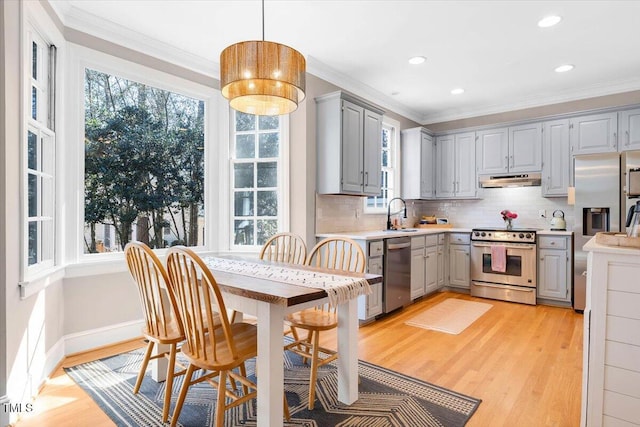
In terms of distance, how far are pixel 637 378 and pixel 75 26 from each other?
4.18m

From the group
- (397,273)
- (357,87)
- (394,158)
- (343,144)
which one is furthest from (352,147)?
(394,158)

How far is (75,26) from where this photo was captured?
283cm

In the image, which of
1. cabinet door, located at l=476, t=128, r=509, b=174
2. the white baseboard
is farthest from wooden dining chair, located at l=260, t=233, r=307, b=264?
cabinet door, located at l=476, t=128, r=509, b=174

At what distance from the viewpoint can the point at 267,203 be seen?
3893mm

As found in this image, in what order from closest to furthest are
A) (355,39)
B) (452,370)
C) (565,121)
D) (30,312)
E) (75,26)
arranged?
(30,312) → (452,370) → (75,26) → (355,39) → (565,121)

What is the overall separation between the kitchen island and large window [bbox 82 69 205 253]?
3308 millimetres

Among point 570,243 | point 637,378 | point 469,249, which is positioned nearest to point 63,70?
point 637,378

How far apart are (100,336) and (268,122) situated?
2.56m

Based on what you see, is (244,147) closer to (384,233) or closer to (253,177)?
(253,177)

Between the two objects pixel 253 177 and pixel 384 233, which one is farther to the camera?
pixel 384 233

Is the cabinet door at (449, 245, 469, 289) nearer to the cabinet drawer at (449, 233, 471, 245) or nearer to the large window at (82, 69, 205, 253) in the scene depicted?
the cabinet drawer at (449, 233, 471, 245)

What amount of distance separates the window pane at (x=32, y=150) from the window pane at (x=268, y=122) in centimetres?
201

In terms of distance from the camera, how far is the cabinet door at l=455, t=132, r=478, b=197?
17.4ft

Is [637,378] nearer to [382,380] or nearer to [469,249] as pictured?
[382,380]
